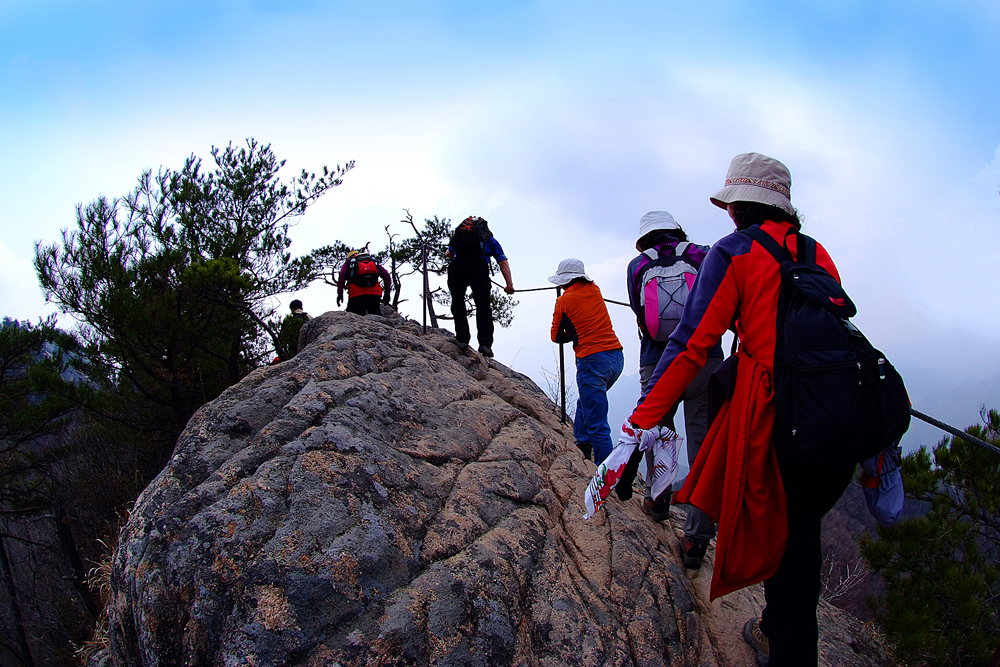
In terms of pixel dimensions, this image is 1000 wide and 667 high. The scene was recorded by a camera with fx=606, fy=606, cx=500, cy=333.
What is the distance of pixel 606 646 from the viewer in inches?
111

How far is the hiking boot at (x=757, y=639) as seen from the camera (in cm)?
304

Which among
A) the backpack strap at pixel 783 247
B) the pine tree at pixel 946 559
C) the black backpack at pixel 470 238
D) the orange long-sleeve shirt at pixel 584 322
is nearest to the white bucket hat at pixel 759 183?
the backpack strap at pixel 783 247

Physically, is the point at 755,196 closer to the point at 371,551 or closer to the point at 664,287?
the point at 664,287

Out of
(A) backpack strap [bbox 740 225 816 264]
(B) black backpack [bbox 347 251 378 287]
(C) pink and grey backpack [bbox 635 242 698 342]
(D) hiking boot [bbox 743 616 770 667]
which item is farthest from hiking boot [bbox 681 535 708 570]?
(B) black backpack [bbox 347 251 378 287]

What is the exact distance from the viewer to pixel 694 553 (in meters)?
3.82

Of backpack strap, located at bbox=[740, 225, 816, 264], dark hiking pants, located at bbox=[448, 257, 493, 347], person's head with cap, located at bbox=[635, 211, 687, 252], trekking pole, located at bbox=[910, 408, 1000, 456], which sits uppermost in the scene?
dark hiking pants, located at bbox=[448, 257, 493, 347]

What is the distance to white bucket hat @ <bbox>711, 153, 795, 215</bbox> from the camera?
2248mm

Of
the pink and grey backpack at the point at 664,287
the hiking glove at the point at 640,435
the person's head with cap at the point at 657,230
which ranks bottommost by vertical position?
the hiking glove at the point at 640,435

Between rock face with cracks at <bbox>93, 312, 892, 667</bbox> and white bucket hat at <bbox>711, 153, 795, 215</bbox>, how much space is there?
1.93 meters

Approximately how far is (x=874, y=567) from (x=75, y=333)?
1110cm

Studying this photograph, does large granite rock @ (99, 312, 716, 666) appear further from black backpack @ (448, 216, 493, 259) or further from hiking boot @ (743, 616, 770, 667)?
black backpack @ (448, 216, 493, 259)

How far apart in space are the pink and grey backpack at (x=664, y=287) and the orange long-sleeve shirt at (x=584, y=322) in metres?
1.52

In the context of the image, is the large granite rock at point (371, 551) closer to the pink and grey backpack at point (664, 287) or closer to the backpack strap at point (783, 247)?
the pink and grey backpack at point (664, 287)

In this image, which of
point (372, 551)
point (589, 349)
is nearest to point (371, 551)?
point (372, 551)
